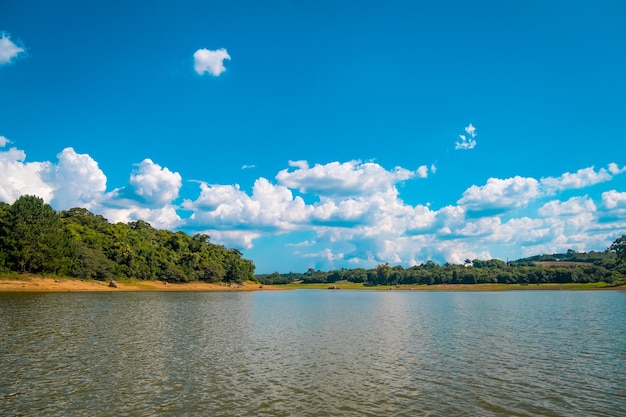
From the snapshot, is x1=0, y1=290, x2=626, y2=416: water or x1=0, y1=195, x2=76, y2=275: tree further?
x1=0, y1=195, x2=76, y2=275: tree

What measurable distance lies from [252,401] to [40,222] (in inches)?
5707

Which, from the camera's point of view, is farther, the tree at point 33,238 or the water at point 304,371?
the tree at point 33,238

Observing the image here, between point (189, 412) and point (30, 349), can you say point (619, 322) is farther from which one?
point (30, 349)

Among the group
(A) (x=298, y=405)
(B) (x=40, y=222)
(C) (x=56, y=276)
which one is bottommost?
(A) (x=298, y=405)

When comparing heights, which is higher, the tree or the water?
the tree

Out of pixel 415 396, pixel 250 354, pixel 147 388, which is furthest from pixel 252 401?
pixel 250 354

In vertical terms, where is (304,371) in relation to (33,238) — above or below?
below

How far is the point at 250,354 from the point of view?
1470 inches

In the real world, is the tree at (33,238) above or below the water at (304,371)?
above

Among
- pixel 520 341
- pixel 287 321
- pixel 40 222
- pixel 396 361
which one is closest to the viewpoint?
pixel 396 361

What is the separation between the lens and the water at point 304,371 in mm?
22473

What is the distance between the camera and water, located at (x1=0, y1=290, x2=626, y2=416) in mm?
22473

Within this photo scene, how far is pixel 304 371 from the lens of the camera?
101 ft

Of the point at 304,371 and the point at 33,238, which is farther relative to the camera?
the point at 33,238
